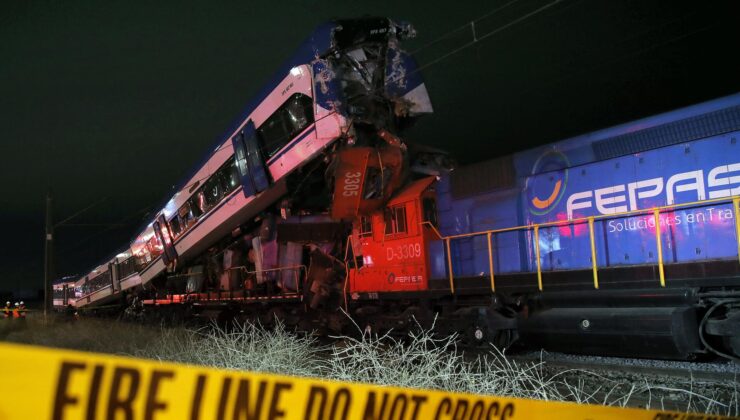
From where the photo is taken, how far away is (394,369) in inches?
213

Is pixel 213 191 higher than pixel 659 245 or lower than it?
higher

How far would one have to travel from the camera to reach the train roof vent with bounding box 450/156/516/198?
33.7 ft

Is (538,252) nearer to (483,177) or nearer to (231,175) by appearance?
(483,177)

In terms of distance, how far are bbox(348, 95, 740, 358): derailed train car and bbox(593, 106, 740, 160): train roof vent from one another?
0.05 ft

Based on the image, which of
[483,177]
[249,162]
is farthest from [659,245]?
[249,162]

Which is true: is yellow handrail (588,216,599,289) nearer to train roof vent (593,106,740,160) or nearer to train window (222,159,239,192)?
train roof vent (593,106,740,160)

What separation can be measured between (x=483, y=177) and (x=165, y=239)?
1319 cm

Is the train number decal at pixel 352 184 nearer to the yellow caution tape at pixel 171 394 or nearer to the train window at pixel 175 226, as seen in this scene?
the train window at pixel 175 226

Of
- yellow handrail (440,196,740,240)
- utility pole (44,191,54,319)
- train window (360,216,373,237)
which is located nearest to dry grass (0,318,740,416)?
yellow handrail (440,196,740,240)

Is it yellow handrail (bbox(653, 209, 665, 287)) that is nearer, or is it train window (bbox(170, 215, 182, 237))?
yellow handrail (bbox(653, 209, 665, 287))

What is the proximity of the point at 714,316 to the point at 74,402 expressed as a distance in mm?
7541

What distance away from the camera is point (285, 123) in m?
12.5

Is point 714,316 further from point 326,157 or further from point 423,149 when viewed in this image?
point 326,157

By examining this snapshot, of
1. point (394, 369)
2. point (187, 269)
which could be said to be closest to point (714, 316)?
point (394, 369)
